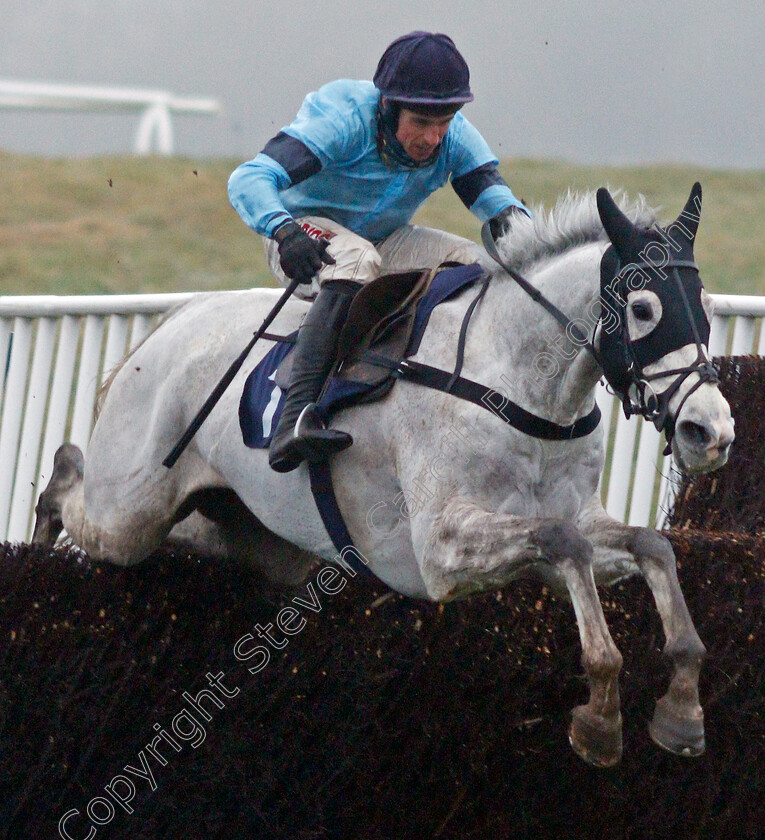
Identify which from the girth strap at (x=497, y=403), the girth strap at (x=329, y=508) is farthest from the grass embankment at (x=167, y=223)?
the girth strap at (x=497, y=403)

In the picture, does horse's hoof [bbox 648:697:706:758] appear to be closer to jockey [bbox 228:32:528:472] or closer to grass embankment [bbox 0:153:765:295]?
jockey [bbox 228:32:528:472]

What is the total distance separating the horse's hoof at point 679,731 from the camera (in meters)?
3.50

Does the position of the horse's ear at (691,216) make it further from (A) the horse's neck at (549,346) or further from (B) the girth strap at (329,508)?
(B) the girth strap at (329,508)

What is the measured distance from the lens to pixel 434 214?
1844 centimetres

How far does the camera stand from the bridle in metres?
3.46

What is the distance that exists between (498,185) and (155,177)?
16.0 meters

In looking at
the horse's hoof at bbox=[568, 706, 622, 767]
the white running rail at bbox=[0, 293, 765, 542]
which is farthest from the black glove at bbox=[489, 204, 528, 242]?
the white running rail at bbox=[0, 293, 765, 542]

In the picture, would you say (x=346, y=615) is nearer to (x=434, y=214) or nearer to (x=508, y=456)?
(x=508, y=456)

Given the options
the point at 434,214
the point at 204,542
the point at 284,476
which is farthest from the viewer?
the point at 434,214

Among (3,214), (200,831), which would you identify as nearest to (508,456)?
(200,831)

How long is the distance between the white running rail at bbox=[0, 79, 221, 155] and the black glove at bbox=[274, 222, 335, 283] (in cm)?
1553

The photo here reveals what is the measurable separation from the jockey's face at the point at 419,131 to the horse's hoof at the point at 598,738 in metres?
1.88

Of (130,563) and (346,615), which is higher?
(346,615)

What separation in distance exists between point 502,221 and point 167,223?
14.8 metres
